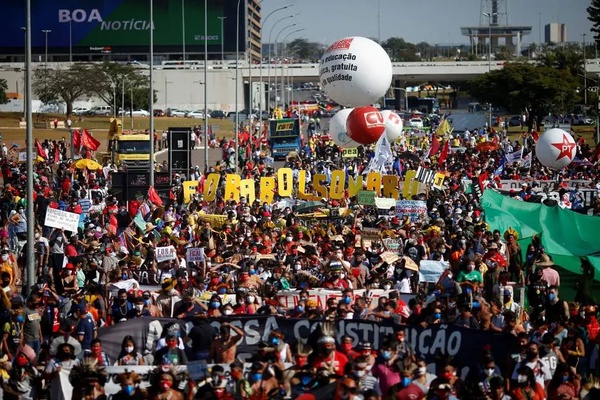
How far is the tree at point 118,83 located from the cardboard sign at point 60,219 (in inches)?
3176

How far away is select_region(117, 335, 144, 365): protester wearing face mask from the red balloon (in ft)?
72.0

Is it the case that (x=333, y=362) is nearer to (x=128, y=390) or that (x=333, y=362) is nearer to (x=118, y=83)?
(x=128, y=390)

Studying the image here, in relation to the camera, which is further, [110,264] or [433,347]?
[110,264]

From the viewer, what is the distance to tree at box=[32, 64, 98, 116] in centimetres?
10144

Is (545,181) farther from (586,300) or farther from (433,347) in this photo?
(433,347)

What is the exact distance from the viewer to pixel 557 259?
19469 millimetres

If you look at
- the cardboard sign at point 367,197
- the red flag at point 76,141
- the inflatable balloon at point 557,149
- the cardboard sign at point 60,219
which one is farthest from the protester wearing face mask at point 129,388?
the red flag at point 76,141

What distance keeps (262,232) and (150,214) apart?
4.61m

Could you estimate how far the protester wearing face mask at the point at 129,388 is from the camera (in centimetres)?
1134

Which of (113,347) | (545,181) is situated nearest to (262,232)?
(113,347)

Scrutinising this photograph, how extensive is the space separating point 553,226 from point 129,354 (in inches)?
486

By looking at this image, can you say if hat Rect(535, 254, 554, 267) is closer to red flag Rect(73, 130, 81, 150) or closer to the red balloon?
the red balloon

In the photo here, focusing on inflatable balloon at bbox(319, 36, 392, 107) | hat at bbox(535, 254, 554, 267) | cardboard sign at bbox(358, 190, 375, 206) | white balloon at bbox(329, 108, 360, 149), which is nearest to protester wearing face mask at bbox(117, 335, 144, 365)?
hat at bbox(535, 254, 554, 267)

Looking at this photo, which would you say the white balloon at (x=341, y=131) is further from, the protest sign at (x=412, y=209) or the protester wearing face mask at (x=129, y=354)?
the protester wearing face mask at (x=129, y=354)
